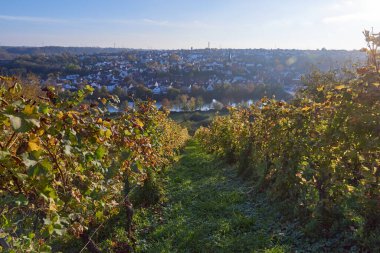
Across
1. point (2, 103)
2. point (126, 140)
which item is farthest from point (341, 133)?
point (2, 103)

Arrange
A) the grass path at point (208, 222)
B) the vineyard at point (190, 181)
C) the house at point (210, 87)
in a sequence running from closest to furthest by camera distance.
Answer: the vineyard at point (190, 181), the grass path at point (208, 222), the house at point (210, 87)

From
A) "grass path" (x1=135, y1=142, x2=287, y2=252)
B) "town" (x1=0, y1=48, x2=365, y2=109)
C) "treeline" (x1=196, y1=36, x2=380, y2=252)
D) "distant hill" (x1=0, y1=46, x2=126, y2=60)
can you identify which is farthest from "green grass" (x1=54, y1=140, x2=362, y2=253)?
"distant hill" (x1=0, y1=46, x2=126, y2=60)

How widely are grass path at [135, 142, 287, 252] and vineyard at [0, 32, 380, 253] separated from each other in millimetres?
28

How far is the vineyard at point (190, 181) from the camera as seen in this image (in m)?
2.08

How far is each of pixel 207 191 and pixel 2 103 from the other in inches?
335

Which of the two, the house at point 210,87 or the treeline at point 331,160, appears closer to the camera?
the treeline at point 331,160

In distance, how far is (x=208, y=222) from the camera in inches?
289

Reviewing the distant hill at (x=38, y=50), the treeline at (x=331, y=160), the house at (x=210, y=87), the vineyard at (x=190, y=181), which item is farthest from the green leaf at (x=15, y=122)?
the distant hill at (x=38, y=50)

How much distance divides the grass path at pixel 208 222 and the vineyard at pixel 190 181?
28 millimetres

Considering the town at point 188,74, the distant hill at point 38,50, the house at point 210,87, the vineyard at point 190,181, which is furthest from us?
the distant hill at point 38,50

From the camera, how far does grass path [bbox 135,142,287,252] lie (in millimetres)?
6172

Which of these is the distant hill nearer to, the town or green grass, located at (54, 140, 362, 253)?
the town

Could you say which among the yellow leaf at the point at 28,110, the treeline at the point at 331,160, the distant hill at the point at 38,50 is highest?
the distant hill at the point at 38,50

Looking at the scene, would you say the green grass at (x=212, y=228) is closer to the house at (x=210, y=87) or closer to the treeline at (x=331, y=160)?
the treeline at (x=331, y=160)
